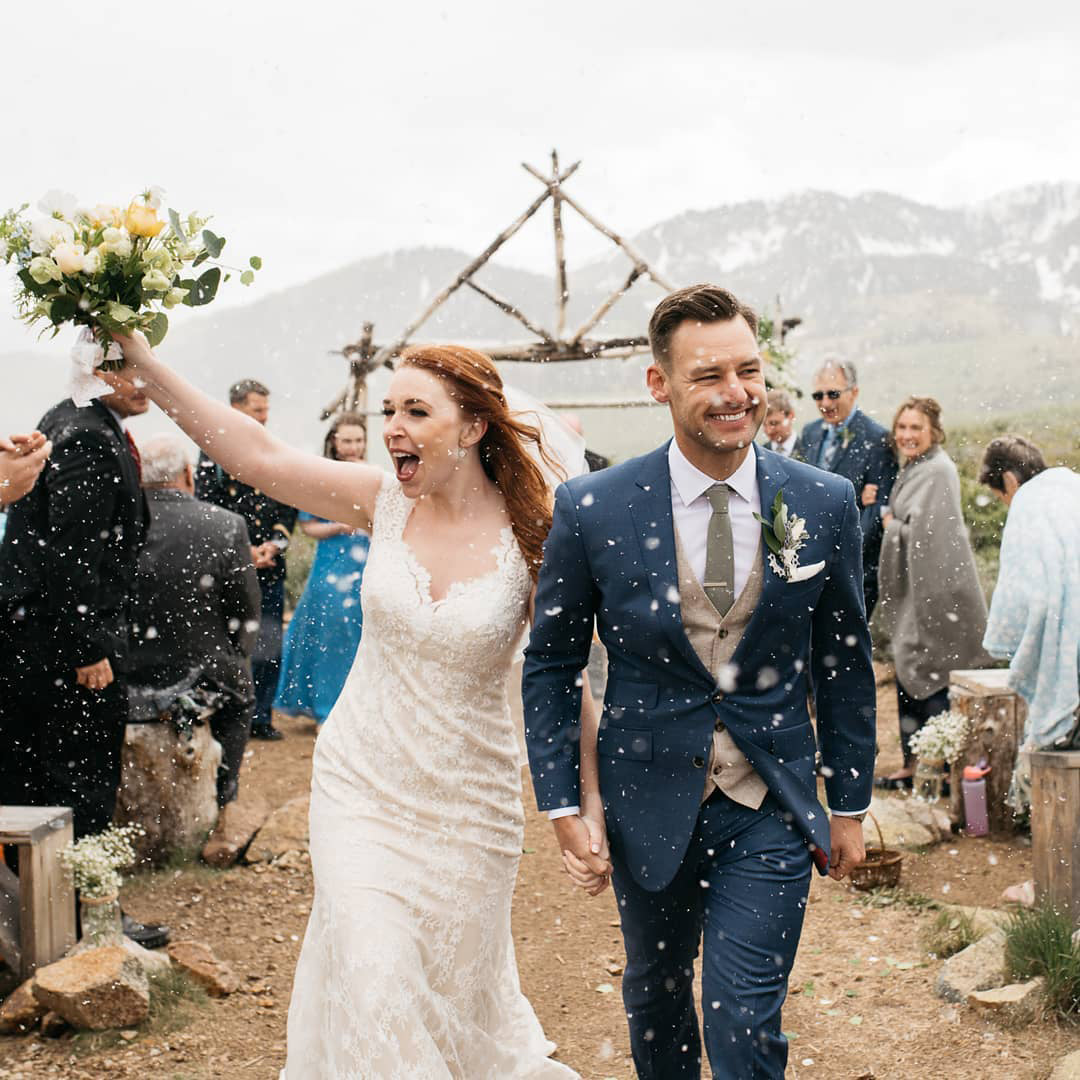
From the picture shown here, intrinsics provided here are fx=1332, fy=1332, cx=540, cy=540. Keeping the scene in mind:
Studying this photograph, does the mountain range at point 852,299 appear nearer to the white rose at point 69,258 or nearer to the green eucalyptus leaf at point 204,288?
the green eucalyptus leaf at point 204,288

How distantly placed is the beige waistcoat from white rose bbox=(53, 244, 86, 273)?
1779 millimetres

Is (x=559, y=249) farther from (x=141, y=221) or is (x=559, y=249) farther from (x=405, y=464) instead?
(x=405, y=464)

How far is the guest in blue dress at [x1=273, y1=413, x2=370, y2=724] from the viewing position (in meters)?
8.70

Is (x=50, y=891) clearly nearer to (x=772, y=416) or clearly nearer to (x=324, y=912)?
(x=324, y=912)

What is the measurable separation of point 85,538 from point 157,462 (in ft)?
5.88

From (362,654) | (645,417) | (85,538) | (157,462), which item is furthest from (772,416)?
(645,417)

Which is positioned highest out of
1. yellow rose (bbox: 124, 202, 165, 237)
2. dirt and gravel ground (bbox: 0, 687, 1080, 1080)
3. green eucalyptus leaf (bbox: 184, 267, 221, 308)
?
yellow rose (bbox: 124, 202, 165, 237)

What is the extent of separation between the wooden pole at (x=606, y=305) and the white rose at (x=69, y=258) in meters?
9.99

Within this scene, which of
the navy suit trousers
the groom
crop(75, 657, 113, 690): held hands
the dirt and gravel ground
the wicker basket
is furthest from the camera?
the wicker basket

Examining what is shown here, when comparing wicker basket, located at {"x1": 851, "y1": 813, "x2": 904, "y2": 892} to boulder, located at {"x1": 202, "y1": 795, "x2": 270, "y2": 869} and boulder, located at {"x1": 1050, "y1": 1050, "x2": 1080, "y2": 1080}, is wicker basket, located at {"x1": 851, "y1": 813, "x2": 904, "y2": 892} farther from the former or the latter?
boulder, located at {"x1": 202, "y1": 795, "x2": 270, "y2": 869}

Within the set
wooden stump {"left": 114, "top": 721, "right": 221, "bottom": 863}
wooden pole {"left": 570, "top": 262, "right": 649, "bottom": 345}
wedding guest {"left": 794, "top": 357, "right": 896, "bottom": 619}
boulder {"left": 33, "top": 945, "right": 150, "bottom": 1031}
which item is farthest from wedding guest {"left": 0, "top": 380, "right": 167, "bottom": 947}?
wooden pole {"left": 570, "top": 262, "right": 649, "bottom": 345}

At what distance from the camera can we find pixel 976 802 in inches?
278

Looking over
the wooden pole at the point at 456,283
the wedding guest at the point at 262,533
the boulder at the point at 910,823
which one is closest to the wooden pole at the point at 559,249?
the wooden pole at the point at 456,283

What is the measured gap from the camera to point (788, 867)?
311cm
